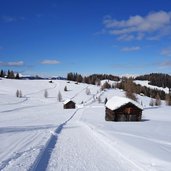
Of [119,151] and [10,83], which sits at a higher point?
[10,83]

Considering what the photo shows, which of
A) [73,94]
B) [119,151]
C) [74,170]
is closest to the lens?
[74,170]

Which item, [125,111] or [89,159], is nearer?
[89,159]

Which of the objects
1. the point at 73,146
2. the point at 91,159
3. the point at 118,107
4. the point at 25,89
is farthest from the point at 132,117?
the point at 25,89

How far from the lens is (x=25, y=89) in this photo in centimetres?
15150

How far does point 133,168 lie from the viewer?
10.1 metres

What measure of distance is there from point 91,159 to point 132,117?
39.5 metres

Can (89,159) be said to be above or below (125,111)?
below

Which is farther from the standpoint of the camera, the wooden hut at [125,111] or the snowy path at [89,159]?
A: the wooden hut at [125,111]

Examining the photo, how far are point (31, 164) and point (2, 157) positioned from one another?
1.93m

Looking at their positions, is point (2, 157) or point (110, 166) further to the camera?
point (2, 157)

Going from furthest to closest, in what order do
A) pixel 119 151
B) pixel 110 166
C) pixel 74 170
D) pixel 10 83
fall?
pixel 10 83, pixel 119 151, pixel 110 166, pixel 74 170

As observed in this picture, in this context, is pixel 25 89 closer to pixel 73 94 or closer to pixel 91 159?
pixel 73 94

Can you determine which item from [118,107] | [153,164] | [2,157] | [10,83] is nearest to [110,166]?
[153,164]

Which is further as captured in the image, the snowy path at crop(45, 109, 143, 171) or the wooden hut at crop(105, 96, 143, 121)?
the wooden hut at crop(105, 96, 143, 121)
